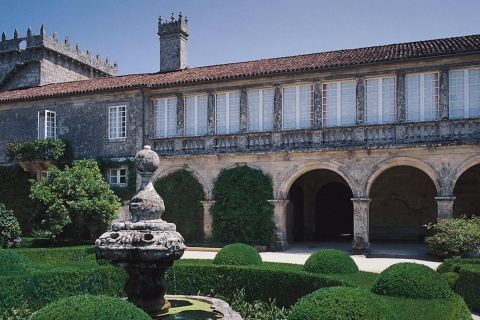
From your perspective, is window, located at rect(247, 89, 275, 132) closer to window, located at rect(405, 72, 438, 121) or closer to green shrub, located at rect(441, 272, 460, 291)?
window, located at rect(405, 72, 438, 121)

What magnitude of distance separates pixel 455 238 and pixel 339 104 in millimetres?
7203

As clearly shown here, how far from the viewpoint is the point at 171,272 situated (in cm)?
1312

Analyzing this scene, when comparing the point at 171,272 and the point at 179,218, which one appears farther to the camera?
the point at 179,218

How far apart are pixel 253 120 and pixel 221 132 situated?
1613 millimetres

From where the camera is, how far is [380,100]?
21234 mm

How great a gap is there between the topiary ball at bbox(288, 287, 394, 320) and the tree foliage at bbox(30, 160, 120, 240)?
16.2m

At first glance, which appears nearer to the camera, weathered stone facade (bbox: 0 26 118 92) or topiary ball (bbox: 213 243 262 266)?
topiary ball (bbox: 213 243 262 266)

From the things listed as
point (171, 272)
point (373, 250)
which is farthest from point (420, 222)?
point (171, 272)

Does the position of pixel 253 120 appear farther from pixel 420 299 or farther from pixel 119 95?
pixel 420 299

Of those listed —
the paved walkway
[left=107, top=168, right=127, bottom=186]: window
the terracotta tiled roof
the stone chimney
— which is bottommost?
the paved walkway

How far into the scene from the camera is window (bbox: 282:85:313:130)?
2238 centimetres

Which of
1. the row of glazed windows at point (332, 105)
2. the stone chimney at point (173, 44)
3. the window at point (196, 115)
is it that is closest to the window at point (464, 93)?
the row of glazed windows at point (332, 105)

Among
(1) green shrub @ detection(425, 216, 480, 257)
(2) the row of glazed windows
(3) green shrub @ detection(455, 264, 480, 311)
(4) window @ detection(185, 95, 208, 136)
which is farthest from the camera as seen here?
(4) window @ detection(185, 95, 208, 136)

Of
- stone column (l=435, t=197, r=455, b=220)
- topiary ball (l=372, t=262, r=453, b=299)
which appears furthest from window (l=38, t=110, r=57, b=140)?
topiary ball (l=372, t=262, r=453, b=299)
